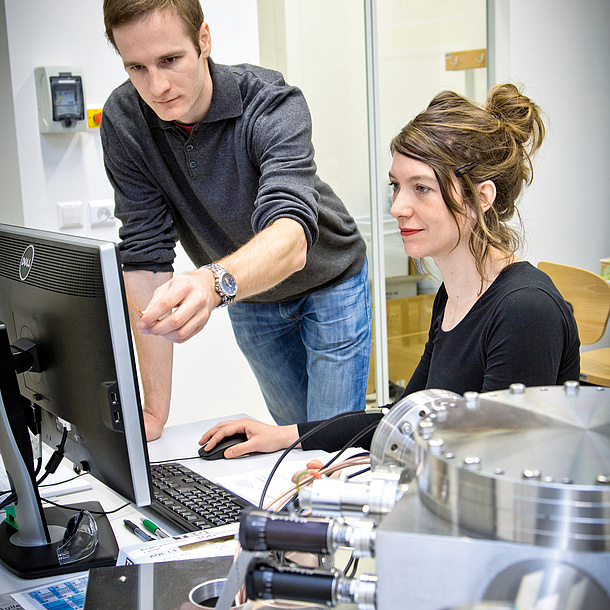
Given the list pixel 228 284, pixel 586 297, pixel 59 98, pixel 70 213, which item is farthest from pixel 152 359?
pixel 586 297

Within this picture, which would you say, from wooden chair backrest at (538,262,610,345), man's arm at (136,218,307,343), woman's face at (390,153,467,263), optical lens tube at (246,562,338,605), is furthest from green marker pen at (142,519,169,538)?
wooden chair backrest at (538,262,610,345)

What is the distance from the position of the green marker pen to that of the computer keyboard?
Answer: 2cm

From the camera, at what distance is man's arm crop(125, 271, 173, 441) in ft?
5.25

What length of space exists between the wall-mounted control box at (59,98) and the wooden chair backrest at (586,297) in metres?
1.99

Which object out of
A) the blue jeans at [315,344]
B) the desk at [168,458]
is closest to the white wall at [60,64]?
the blue jeans at [315,344]

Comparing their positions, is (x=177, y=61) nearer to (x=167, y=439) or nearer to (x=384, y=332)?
(x=167, y=439)

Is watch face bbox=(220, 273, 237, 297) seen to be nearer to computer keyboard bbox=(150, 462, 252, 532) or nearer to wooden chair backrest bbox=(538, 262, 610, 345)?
computer keyboard bbox=(150, 462, 252, 532)

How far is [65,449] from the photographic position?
3.55ft

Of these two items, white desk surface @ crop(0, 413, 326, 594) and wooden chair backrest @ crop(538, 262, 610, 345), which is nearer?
white desk surface @ crop(0, 413, 326, 594)

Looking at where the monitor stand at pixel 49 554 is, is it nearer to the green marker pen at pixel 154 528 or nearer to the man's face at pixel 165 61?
the green marker pen at pixel 154 528

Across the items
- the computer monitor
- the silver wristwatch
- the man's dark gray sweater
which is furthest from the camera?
the man's dark gray sweater

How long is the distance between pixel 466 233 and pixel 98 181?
1.54 m

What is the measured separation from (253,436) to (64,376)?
1.53 ft

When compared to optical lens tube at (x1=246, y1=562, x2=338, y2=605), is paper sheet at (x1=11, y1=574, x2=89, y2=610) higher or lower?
lower
